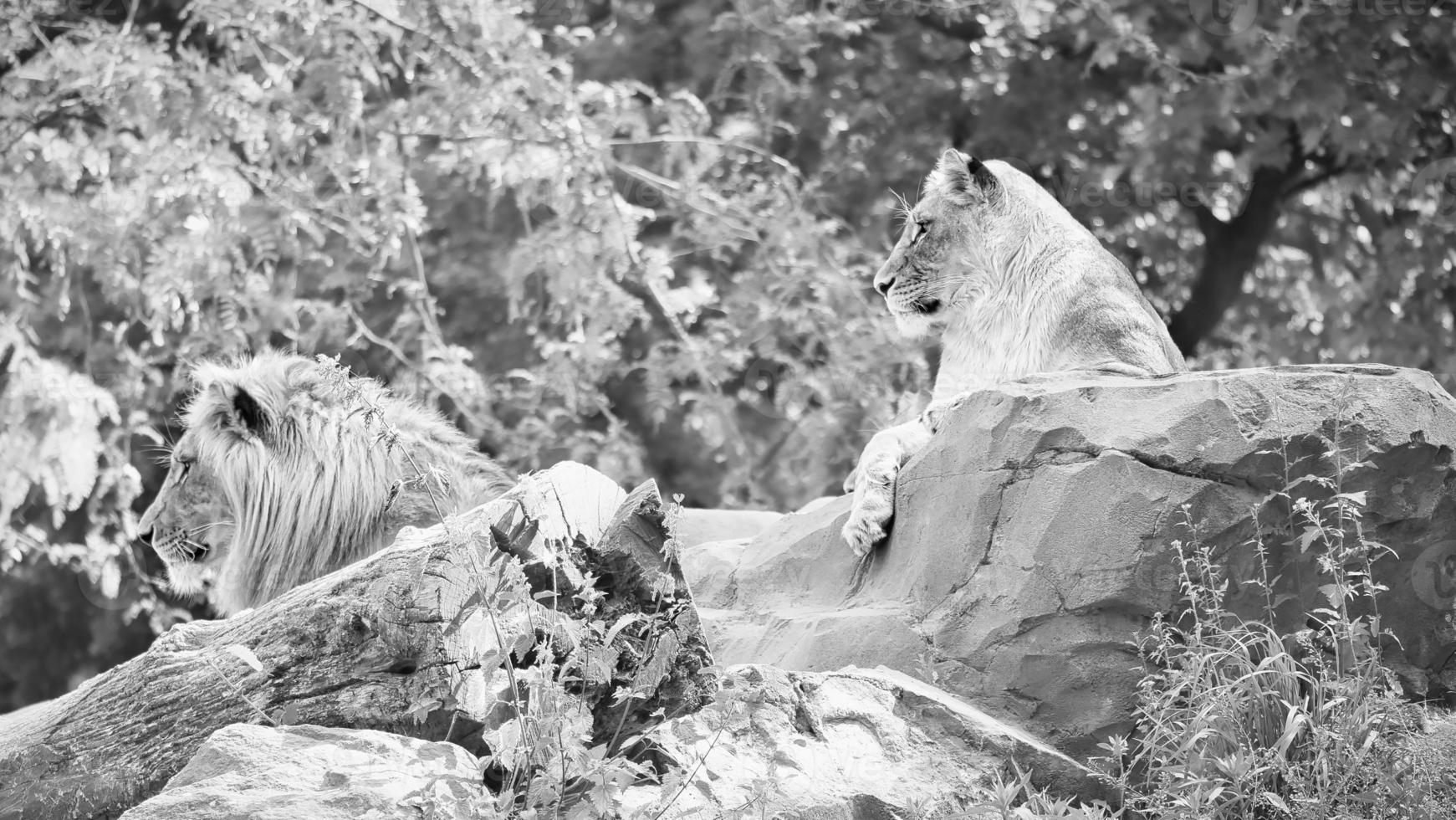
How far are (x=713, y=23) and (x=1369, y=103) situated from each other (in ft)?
15.0

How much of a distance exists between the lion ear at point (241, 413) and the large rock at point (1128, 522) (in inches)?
90.3

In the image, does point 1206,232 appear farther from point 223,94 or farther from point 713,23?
point 223,94

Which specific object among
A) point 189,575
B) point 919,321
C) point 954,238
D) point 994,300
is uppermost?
point 954,238

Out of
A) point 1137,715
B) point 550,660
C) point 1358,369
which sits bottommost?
point 1137,715

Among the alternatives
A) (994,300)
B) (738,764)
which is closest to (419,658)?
Result: (738,764)

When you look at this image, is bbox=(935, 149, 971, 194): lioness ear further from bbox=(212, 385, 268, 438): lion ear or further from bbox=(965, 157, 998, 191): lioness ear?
bbox=(212, 385, 268, 438): lion ear

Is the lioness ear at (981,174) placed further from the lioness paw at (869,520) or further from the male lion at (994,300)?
the lioness paw at (869,520)

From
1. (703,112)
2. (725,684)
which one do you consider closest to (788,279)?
(703,112)

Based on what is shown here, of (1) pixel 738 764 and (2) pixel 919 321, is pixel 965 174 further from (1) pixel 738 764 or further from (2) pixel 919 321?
(1) pixel 738 764

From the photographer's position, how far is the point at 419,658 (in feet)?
12.7

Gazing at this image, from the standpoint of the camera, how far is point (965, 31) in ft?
42.1

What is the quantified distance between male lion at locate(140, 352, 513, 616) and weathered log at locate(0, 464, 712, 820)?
56.3 inches

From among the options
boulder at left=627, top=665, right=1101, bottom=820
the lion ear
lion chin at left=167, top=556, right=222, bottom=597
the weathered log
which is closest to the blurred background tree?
lion chin at left=167, top=556, right=222, bottom=597

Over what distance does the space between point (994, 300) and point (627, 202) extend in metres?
5.25
